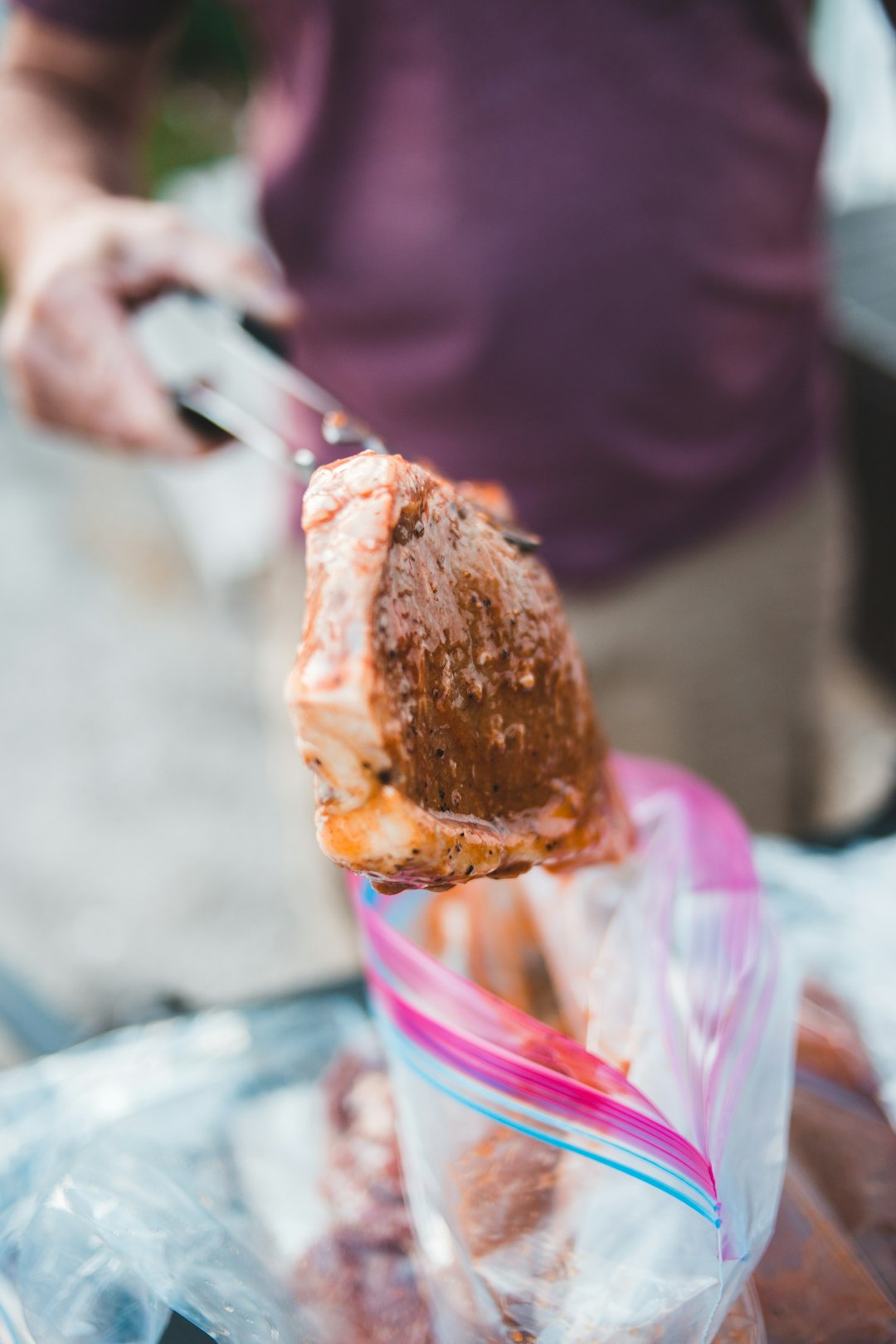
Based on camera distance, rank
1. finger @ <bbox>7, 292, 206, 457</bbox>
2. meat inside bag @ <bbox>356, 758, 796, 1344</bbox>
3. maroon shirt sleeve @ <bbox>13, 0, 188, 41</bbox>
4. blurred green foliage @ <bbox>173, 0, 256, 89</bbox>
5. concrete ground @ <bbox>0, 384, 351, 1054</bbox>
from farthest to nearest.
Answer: blurred green foliage @ <bbox>173, 0, 256, 89</bbox>
concrete ground @ <bbox>0, 384, 351, 1054</bbox>
maroon shirt sleeve @ <bbox>13, 0, 188, 41</bbox>
finger @ <bbox>7, 292, 206, 457</bbox>
meat inside bag @ <bbox>356, 758, 796, 1344</bbox>

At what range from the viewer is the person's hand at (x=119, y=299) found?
1.12m

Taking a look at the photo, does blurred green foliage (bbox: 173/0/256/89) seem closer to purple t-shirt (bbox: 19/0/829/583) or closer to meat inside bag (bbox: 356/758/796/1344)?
purple t-shirt (bbox: 19/0/829/583)

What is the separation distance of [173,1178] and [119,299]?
3.16 ft

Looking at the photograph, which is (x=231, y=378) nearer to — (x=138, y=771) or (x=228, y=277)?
(x=228, y=277)

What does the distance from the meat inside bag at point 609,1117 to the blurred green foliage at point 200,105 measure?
482 cm

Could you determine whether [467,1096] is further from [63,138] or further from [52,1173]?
[63,138]

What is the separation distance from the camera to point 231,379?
3.59 ft

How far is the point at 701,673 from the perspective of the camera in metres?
1.66

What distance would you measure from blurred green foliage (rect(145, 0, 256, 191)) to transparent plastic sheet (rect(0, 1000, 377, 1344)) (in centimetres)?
467

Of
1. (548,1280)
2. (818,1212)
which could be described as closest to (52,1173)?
(548,1280)

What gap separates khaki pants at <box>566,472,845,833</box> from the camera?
1569 millimetres

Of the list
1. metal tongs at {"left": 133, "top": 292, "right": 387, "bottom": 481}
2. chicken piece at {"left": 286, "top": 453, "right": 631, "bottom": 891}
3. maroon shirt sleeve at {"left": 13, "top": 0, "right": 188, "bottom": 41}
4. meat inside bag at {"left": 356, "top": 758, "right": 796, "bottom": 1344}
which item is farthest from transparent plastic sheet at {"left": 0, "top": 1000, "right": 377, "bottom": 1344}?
maroon shirt sleeve at {"left": 13, "top": 0, "right": 188, "bottom": 41}

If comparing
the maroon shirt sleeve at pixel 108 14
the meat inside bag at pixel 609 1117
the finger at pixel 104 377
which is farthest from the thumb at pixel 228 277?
the meat inside bag at pixel 609 1117

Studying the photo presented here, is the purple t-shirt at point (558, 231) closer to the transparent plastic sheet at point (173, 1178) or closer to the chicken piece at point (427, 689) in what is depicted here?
the chicken piece at point (427, 689)
